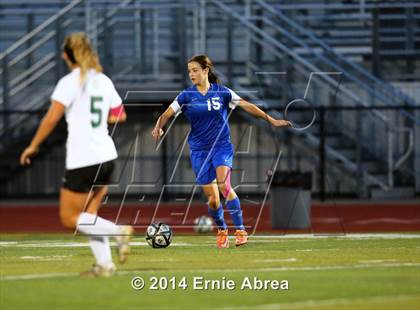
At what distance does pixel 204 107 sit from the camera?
1509 cm

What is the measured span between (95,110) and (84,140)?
26 cm

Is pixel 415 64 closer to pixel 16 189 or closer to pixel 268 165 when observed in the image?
pixel 268 165

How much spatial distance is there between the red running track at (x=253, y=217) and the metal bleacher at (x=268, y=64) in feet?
5.81

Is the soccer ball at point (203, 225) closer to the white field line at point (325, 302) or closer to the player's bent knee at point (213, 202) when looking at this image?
the player's bent knee at point (213, 202)

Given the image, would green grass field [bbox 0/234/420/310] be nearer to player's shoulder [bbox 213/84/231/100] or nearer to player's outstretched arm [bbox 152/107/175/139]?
player's outstretched arm [bbox 152/107/175/139]

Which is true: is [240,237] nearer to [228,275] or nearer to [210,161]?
[210,161]

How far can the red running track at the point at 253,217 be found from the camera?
71.3 ft

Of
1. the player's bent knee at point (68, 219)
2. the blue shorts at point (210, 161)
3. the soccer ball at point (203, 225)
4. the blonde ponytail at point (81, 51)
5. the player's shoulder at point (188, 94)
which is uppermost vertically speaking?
the blonde ponytail at point (81, 51)

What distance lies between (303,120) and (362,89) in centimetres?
153

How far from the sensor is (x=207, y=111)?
49.5 feet

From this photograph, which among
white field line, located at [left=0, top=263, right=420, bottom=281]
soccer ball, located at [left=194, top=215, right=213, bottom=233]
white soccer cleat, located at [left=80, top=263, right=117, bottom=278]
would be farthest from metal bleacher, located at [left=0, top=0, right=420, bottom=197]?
white soccer cleat, located at [left=80, top=263, right=117, bottom=278]

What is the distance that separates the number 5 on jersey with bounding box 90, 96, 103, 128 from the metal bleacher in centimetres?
1648

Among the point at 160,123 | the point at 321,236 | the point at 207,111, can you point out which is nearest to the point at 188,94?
the point at 207,111

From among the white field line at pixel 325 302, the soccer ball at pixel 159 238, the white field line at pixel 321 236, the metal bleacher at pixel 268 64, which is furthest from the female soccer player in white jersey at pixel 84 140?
the metal bleacher at pixel 268 64
